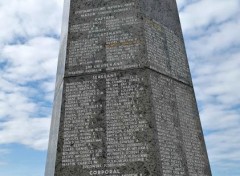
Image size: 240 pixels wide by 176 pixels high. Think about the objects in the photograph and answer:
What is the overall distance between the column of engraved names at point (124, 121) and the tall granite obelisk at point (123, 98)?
2 cm

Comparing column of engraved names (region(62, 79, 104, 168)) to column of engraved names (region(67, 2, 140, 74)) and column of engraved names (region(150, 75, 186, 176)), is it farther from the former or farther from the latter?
column of engraved names (region(150, 75, 186, 176))

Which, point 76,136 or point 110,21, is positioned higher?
point 110,21

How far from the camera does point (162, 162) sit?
6449 millimetres

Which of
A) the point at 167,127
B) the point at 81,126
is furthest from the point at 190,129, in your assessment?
the point at 81,126

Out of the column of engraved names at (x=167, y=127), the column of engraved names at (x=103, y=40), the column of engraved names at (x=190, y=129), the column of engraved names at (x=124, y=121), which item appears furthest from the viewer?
the column of engraved names at (x=103, y=40)

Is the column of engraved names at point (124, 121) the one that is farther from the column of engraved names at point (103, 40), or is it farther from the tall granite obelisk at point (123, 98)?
the column of engraved names at point (103, 40)

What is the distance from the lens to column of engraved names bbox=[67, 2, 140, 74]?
24.9 feet

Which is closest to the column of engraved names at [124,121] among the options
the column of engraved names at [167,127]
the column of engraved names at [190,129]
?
the column of engraved names at [167,127]

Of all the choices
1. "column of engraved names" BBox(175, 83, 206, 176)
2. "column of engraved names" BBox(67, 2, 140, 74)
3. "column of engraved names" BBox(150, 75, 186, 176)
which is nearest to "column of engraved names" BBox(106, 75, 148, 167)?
"column of engraved names" BBox(150, 75, 186, 176)

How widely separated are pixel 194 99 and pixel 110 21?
108 inches

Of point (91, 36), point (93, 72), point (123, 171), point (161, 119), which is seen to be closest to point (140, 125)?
point (161, 119)

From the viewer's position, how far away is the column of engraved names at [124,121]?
6.52m

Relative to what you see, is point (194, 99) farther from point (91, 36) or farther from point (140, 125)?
point (91, 36)

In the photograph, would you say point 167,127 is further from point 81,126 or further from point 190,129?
point 81,126
